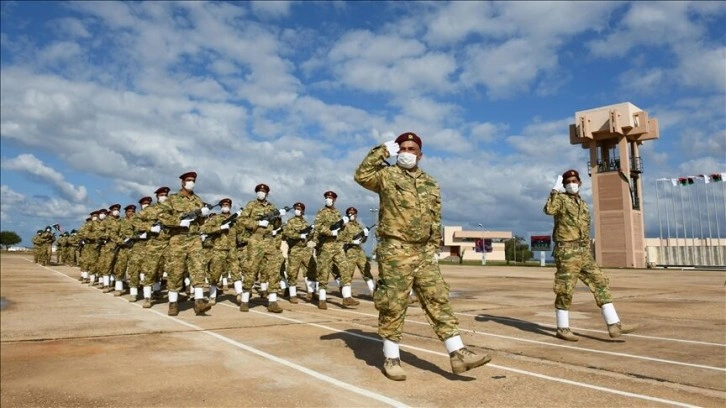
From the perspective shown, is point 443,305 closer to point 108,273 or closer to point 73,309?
point 73,309

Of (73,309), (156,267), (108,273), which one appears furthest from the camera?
(108,273)

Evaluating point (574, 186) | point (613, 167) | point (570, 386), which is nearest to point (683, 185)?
point (613, 167)

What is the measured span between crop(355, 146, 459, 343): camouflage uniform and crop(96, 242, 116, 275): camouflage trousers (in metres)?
11.8

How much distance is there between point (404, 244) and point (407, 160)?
3.03 ft

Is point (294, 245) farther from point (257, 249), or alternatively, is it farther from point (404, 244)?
point (404, 244)

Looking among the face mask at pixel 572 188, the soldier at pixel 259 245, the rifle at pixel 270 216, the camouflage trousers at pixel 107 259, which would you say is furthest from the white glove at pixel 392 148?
the camouflage trousers at pixel 107 259

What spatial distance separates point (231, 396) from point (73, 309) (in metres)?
7.05

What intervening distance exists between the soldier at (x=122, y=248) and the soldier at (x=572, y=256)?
1067 centimetres

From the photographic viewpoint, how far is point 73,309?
9.41 meters

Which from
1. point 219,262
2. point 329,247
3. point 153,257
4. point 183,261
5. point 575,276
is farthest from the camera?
point 219,262

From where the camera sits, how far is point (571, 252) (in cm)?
721

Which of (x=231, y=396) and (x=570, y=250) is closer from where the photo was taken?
(x=231, y=396)

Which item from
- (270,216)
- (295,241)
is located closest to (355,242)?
(295,241)

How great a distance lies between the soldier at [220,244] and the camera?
1157cm
